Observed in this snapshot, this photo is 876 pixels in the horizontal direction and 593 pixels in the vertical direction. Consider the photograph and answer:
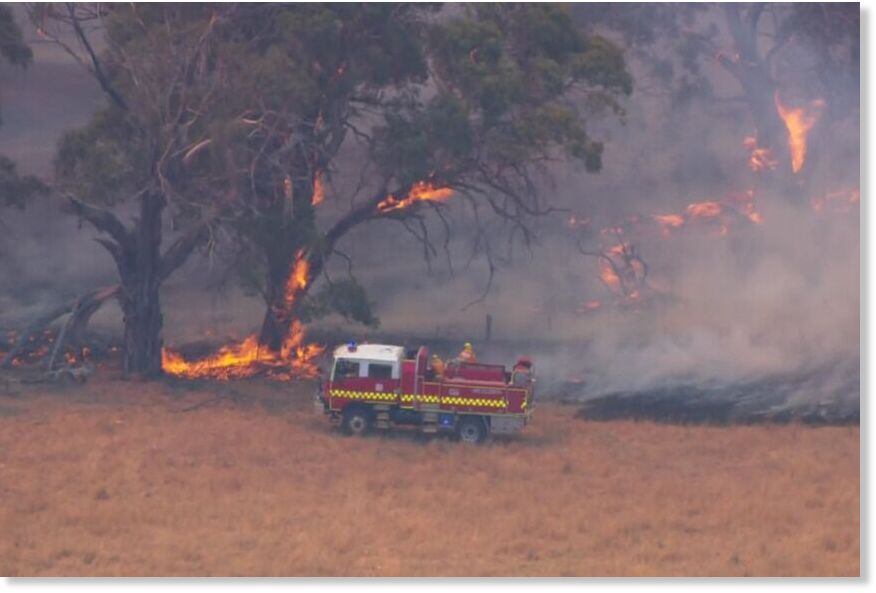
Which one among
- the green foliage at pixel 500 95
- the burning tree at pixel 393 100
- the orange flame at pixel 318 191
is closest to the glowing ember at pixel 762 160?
the burning tree at pixel 393 100

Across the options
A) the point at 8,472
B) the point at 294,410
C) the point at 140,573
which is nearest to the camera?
the point at 140,573

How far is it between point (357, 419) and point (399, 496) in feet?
12.3

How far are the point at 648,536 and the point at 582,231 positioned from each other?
1025 inches

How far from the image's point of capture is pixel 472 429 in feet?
81.1

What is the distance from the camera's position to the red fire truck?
79.6 ft

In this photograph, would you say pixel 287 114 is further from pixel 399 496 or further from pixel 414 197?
pixel 399 496

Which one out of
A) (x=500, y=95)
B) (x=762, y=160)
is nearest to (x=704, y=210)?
(x=762, y=160)

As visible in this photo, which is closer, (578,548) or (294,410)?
(578,548)

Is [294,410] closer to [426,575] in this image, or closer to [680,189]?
[426,575]

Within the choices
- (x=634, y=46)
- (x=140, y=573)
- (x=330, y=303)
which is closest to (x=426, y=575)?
(x=140, y=573)

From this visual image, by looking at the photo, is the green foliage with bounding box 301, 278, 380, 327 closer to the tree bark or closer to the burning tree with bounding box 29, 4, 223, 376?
the tree bark

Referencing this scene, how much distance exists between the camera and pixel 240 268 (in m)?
29.1

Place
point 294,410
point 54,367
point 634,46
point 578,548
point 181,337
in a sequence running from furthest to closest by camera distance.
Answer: point 634,46
point 181,337
point 54,367
point 294,410
point 578,548

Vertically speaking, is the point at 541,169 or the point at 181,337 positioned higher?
the point at 541,169
